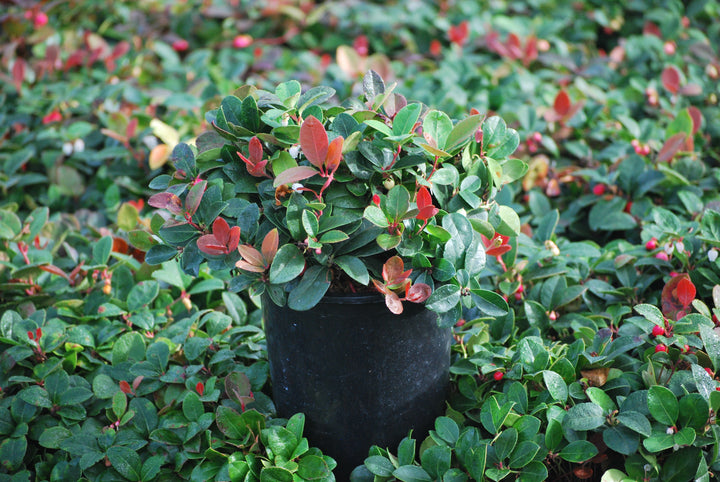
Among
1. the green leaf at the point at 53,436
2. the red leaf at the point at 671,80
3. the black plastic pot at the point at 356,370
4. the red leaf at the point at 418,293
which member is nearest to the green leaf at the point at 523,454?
the black plastic pot at the point at 356,370

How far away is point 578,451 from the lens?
1.38m

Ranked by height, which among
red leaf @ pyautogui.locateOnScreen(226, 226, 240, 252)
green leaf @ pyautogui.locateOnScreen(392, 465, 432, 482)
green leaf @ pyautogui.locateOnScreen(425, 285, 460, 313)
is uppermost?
red leaf @ pyautogui.locateOnScreen(226, 226, 240, 252)

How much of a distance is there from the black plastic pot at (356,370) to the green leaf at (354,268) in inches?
2.9

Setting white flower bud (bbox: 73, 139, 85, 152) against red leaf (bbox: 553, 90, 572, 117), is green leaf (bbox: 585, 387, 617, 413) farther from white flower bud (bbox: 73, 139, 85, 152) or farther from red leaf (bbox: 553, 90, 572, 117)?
white flower bud (bbox: 73, 139, 85, 152)

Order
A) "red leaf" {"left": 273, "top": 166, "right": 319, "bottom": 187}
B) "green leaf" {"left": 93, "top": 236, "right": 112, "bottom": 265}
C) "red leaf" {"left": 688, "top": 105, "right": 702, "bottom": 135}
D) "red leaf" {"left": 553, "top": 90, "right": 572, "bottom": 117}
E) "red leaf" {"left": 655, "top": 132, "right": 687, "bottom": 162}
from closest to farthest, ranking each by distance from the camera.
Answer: "red leaf" {"left": 273, "top": 166, "right": 319, "bottom": 187} < "green leaf" {"left": 93, "top": 236, "right": 112, "bottom": 265} < "red leaf" {"left": 655, "top": 132, "right": 687, "bottom": 162} < "red leaf" {"left": 688, "top": 105, "right": 702, "bottom": 135} < "red leaf" {"left": 553, "top": 90, "right": 572, "bottom": 117}

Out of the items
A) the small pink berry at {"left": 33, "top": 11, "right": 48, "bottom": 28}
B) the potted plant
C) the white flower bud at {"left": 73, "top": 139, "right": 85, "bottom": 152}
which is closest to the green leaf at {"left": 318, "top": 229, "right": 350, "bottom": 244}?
the potted plant

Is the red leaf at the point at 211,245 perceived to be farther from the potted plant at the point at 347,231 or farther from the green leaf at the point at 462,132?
the green leaf at the point at 462,132

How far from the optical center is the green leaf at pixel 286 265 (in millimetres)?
1289

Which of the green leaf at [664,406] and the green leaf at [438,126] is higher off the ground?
the green leaf at [438,126]

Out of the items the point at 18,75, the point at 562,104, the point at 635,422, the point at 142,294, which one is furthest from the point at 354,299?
the point at 18,75

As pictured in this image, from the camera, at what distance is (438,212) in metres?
1.40

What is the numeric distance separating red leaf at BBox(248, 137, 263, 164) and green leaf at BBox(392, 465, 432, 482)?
28.3 inches

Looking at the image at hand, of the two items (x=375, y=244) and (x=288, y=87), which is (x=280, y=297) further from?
(x=288, y=87)

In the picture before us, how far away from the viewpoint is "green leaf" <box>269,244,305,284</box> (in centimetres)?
129
